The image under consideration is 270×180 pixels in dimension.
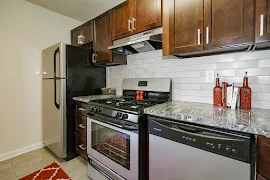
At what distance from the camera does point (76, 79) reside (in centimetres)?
222

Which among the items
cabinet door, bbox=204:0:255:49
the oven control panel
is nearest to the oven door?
the oven control panel

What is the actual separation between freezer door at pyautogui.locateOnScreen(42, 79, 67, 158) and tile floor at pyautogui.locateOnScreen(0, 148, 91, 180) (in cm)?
15

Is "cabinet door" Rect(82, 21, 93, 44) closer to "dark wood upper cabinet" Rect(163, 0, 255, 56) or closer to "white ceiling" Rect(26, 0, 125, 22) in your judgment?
"white ceiling" Rect(26, 0, 125, 22)

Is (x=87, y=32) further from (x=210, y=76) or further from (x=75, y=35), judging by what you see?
(x=210, y=76)

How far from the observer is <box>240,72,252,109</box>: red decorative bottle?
129 cm

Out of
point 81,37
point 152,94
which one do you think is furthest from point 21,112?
point 152,94

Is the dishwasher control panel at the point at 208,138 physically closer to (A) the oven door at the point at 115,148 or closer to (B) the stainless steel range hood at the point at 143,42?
(A) the oven door at the point at 115,148

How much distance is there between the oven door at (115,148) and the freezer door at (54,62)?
918mm

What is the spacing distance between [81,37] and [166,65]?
1.65 meters

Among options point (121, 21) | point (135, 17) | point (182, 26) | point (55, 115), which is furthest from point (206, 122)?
point (55, 115)

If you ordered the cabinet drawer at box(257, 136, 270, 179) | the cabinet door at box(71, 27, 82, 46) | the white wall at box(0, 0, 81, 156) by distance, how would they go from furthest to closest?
Answer: the cabinet door at box(71, 27, 82, 46) → the white wall at box(0, 0, 81, 156) → the cabinet drawer at box(257, 136, 270, 179)

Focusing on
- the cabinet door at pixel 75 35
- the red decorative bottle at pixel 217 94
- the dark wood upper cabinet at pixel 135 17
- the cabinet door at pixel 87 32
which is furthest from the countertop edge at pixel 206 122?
the cabinet door at pixel 75 35

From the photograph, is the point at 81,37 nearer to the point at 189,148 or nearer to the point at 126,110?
the point at 126,110

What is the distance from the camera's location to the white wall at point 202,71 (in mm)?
1265
